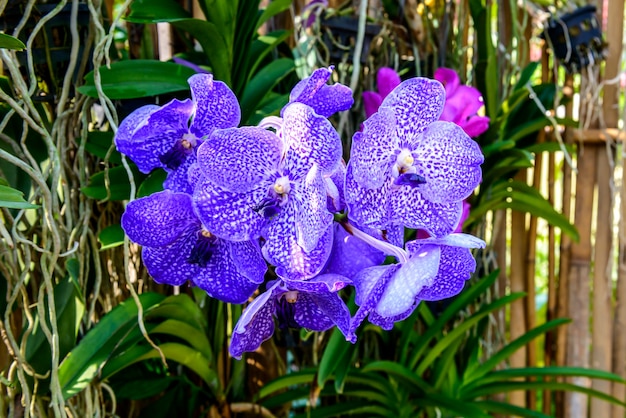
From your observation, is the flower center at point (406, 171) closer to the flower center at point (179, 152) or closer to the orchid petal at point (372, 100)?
the flower center at point (179, 152)

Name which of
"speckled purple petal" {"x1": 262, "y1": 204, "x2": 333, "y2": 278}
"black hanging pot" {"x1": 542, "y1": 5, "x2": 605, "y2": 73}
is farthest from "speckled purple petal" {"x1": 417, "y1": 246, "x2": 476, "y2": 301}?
"black hanging pot" {"x1": 542, "y1": 5, "x2": 605, "y2": 73}

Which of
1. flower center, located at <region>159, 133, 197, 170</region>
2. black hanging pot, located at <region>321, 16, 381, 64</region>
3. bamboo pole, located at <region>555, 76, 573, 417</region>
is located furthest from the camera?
bamboo pole, located at <region>555, 76, 573, 417</region>

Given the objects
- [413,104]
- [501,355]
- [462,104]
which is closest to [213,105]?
[413,104]

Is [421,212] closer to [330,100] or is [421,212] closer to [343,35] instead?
[330,100]

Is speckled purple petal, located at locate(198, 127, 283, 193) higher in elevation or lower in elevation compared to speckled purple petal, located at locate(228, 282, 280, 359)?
higher

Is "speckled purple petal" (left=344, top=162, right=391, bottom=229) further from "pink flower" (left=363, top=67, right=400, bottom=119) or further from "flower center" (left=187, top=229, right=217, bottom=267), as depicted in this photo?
"pink flower" (left=363, top=67, right=400, bottom=119)

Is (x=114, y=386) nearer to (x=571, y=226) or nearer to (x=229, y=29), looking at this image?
(x=229, y=29)

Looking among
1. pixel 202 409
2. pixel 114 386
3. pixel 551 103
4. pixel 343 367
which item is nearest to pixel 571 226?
pixel 551 103
